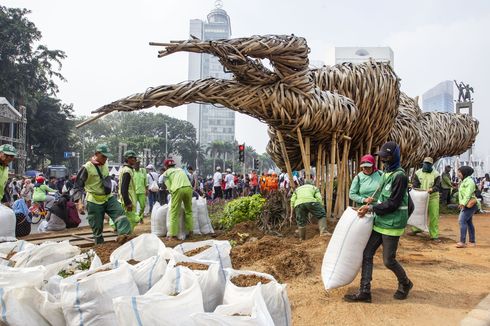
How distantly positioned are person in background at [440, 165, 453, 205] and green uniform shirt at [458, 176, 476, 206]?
24.1 feet

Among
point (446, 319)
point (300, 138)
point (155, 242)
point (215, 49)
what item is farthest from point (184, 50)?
point (446, 319)

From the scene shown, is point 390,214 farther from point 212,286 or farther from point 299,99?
point 299,99

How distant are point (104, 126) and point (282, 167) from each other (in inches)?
2478

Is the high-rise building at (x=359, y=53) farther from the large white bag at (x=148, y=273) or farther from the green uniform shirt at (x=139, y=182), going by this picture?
the large white bag at (x=148, y=273)

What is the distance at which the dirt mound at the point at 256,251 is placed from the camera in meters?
5.18

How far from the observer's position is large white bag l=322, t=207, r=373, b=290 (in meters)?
4.02

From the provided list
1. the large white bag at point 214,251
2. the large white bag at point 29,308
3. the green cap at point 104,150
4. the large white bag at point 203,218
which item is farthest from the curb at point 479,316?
the large white bag at point 203,218

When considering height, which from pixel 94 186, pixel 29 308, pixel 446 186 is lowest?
pixel 29 308

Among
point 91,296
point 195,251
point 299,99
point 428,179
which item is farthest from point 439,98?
point 91,296

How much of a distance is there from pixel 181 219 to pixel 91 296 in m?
5.11

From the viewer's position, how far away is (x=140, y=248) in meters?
3.77

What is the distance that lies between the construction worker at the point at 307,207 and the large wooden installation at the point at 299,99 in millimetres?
584

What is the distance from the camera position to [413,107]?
1246 cm

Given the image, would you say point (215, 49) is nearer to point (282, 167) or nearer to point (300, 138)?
point (300, 138)
